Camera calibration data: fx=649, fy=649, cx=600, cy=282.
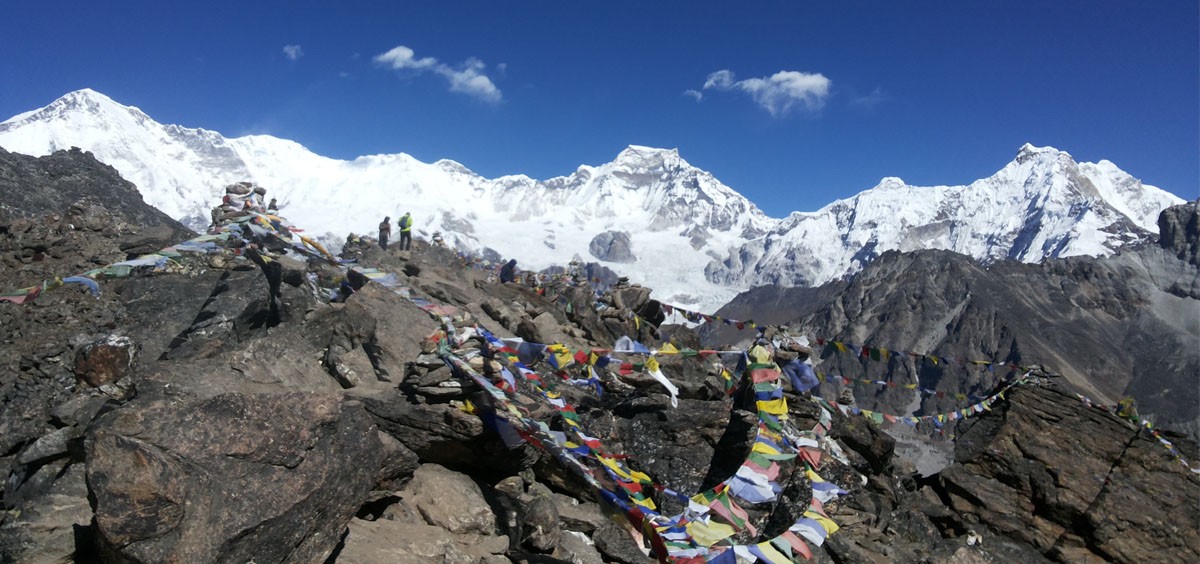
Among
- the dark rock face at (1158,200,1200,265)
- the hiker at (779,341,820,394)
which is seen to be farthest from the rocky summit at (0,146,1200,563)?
the dark rock face at (1158,200,1200,265)

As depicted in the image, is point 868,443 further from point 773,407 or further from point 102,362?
point 102,362

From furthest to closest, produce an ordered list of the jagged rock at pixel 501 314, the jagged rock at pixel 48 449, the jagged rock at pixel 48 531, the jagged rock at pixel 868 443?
the jagged rock at pixel 501 314 < the jagged rock at pixel 868 443 < the jagged rock at pixel 48 449 < the jagged rock at pixel 48 531

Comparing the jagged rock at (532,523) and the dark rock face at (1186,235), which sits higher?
the dark rock face at (1186,235)

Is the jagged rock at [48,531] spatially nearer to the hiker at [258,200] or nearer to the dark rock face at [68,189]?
the dark rock face at [68,189]

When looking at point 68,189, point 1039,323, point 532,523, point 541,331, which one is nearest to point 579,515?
point 532,523

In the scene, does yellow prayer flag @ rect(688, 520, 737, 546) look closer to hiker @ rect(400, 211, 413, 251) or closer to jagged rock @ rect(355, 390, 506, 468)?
jagged rock @ rect(355, 390, 506, 468)

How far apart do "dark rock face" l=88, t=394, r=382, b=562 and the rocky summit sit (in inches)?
0.7

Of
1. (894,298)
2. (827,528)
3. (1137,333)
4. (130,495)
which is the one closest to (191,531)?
(130,495)

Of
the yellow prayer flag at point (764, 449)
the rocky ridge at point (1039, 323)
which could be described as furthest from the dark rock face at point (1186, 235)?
the yellow prayer flag at point (764, 449)

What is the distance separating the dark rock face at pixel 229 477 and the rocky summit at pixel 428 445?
0.02 metres

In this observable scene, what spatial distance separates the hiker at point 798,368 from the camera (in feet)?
42.6

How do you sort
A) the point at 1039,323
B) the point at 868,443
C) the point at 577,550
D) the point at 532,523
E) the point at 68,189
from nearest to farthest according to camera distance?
the point at 532,523 < the point at 577,550 < the point at 868,443 < the point at 68,189 < the point at 1039,323

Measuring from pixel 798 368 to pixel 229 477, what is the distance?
1058 cm

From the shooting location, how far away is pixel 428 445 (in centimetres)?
780
